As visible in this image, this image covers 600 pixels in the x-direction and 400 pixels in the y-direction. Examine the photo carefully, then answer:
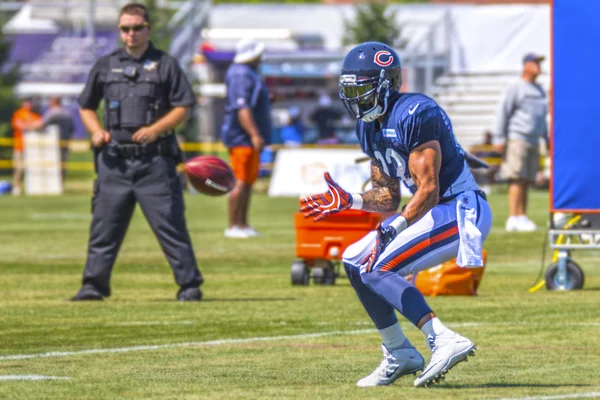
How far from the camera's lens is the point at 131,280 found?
13.8 m

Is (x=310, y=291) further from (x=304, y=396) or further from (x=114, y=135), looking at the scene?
(x=304, y=396)

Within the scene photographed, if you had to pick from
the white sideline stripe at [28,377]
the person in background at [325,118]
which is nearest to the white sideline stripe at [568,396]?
the white sideline stripe at [28,377]

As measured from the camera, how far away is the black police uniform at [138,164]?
11.5 meters

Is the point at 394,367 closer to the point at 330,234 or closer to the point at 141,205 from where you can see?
the point at 141,205

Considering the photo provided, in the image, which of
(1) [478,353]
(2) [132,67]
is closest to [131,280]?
(2) [132,67]

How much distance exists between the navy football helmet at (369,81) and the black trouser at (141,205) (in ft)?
13.8

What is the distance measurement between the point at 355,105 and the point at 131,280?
6.61m

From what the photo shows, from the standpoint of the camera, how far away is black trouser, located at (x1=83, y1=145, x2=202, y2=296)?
37.8 feet

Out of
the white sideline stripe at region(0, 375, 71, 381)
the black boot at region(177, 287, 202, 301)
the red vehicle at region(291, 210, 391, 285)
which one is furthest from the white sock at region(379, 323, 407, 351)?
the red vehicle at region(291, 210, 391, 285)

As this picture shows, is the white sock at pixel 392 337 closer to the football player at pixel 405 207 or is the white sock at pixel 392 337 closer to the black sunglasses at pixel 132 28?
the football player at pixel 405 207

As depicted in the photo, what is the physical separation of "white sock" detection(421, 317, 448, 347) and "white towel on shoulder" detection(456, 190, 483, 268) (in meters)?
0.33

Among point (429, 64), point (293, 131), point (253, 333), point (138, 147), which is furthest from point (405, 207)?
point (429, 64)

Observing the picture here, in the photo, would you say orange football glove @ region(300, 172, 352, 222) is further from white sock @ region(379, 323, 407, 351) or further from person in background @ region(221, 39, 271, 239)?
person in background @ region(221, 39, 271, 239)

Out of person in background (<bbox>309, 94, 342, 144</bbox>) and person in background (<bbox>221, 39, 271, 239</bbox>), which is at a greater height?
person in background (<bbox>221, 39, 271, 239</bbox>)
